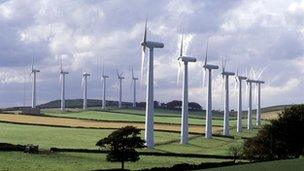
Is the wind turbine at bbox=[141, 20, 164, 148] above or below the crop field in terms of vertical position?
above

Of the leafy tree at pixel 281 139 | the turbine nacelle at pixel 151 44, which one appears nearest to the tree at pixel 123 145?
the leafy tree at pixel 281 139

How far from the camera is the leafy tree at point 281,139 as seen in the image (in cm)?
12688

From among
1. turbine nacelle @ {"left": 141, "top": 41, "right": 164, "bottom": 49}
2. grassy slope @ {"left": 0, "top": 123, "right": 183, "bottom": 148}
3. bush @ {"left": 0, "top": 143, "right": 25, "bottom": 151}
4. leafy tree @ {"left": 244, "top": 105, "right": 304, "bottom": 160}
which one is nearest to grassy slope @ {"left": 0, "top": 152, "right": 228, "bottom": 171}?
bush @ {"left": 0, "top": 143, "right": 25, "bottom": 151}

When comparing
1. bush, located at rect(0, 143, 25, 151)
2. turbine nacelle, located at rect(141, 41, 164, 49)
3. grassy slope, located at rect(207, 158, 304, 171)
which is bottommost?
grassy slope, located at rect(207, 158, 304, 171)

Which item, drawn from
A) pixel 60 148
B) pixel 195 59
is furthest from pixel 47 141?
pixel 195 59

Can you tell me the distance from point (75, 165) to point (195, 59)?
7342 cm

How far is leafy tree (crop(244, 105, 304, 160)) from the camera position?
12688cm

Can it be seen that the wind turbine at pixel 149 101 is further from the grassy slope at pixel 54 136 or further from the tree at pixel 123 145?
the tree at pixel 123 145

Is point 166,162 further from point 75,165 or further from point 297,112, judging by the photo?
point 297,112

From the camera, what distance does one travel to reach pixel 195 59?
525 feet

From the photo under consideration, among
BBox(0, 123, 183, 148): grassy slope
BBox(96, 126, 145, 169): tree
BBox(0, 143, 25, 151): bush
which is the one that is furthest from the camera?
BBox(0, 123, 183, 148): grassy slope

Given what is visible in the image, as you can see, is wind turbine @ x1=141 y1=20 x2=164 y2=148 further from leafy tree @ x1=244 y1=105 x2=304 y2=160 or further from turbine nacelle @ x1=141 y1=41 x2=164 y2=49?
leafy tree @ x1=244 y1=105 x2=304 y2=160

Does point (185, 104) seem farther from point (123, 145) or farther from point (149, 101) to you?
point (123, 145)

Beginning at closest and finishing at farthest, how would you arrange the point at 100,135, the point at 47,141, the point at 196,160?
the point at 196,160
the point at 47,141
the point at 100,135
